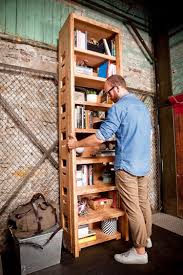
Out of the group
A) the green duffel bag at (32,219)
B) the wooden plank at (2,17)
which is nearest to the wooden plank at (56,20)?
the wooden plank at (2,17)

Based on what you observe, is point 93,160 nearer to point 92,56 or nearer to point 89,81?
point 89,81

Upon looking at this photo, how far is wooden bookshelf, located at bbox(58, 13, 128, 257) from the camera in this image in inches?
83.0

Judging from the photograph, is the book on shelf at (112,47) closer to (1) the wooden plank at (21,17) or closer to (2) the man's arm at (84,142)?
(1) the wooden plank at (21,17)

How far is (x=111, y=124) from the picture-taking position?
1864 millimetres

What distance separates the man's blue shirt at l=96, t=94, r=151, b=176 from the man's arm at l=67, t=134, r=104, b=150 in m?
0.04

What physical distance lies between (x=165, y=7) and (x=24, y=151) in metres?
3.50

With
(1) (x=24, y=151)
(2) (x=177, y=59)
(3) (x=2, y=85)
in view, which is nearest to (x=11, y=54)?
(3) (x=2, y=85)

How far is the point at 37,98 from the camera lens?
2.46m

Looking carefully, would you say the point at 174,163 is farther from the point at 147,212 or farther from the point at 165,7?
the point at 165,7

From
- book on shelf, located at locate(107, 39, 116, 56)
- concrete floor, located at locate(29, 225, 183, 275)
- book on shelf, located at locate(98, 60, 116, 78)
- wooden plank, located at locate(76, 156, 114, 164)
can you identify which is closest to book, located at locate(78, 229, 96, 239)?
concrete floor, located at locate(29, 225, 183, 275)

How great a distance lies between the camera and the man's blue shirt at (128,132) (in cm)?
188

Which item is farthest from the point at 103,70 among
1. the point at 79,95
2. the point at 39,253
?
the point at 39,253

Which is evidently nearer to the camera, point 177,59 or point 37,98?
point 37,98

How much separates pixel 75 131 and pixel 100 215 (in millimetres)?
971
